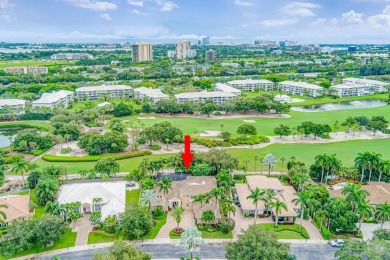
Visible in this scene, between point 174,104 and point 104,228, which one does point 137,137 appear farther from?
point 104,228

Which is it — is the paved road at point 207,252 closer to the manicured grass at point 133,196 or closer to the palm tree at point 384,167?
the manicured grass at point 133,196

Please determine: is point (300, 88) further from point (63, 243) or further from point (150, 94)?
point (63, 243)

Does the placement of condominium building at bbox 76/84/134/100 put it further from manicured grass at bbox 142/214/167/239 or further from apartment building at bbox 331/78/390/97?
manicured grass at bbox 142/214/167/239

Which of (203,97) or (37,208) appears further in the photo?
(203,97)

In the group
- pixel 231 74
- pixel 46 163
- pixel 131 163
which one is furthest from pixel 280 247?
pixel 231 74

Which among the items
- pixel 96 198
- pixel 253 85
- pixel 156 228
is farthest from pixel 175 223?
pixel 253 85

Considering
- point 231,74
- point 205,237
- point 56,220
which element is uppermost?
point 231,74
